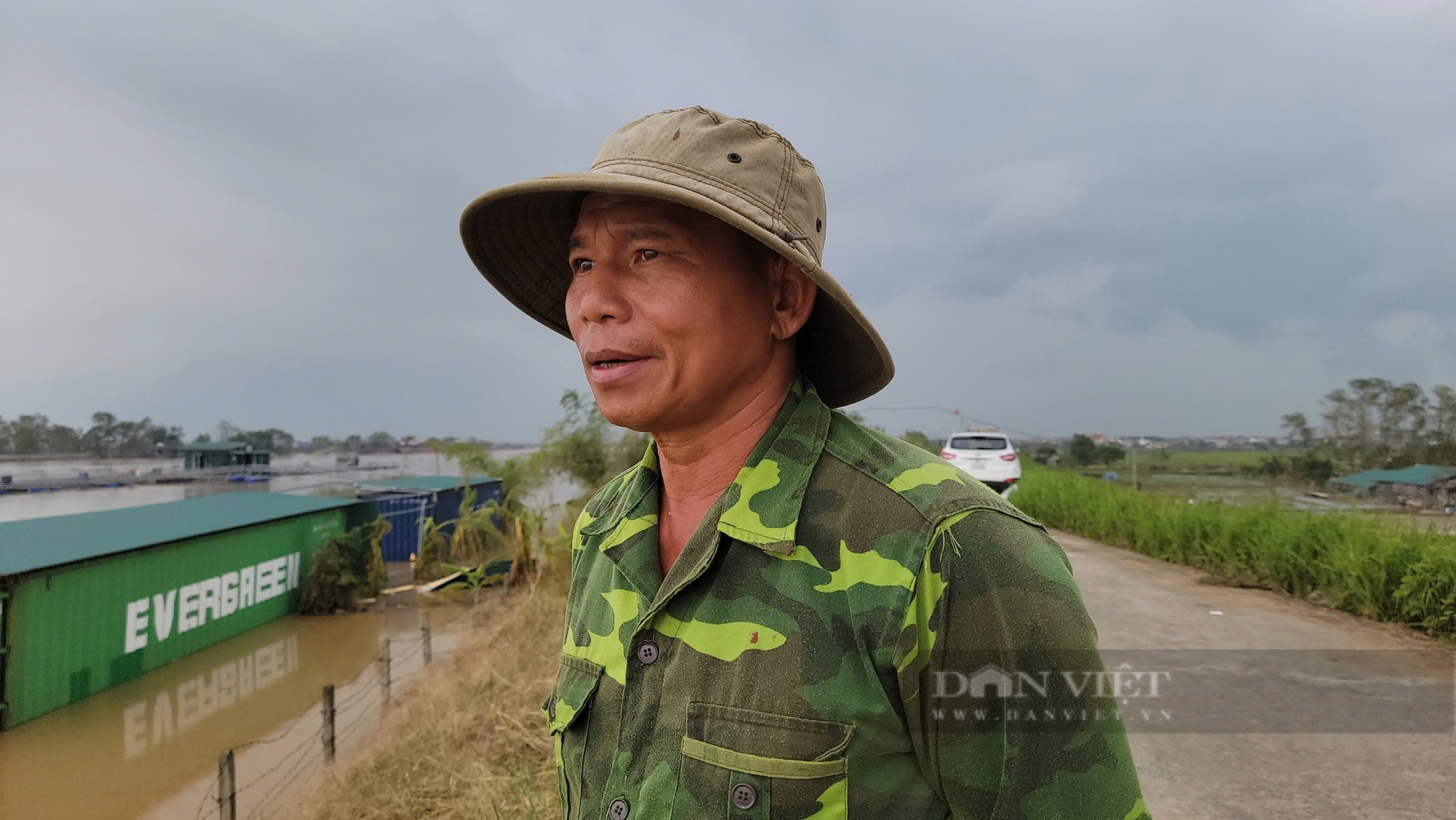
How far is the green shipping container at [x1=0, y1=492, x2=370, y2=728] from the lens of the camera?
9.55 meters

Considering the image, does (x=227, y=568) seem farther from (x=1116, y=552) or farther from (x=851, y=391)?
(x=851, y=391)

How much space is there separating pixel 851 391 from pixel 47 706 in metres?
12.9

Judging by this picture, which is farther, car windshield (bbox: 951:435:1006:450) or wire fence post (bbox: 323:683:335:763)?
car windshield (bbox: 951:435:1006:450)

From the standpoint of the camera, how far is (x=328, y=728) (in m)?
7.71

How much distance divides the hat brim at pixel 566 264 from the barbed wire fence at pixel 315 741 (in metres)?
5.48

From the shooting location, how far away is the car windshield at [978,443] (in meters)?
13.4

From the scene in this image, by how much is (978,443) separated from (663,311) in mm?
13131

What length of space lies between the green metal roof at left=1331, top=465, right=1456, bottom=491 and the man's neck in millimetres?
8599

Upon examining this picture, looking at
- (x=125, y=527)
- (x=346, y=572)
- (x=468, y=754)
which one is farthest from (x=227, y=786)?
(x=346, y=572)

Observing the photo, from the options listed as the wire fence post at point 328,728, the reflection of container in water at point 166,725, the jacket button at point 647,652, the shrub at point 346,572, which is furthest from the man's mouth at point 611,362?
the shrub at point 346,572

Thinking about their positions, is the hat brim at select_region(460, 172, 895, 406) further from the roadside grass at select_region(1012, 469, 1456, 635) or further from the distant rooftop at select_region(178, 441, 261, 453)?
the distant rooftop at select_region(178, 441, 261, 453)

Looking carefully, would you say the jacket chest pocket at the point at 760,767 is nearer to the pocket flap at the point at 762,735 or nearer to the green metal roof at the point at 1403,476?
the pocket flap at the point at 762,735

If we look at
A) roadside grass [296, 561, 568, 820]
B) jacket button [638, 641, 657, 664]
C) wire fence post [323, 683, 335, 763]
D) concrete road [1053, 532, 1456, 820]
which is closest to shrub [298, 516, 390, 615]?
roadside grass [296, 561, 568, 820]

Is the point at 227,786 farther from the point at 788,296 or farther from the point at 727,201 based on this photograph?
the point at 727,201
